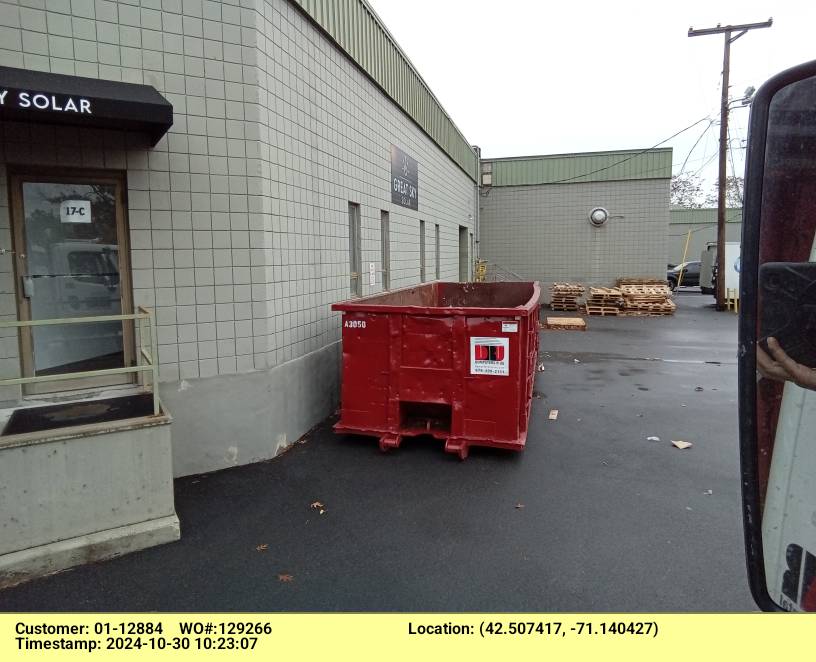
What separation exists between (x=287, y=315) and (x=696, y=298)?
25.7 metres

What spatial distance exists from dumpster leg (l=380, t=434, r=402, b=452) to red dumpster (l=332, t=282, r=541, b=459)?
0.4 inches

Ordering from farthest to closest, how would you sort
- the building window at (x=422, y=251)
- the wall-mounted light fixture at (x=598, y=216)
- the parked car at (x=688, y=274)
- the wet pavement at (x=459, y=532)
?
the parked car at (x=688, y=274) → the wall-mounted light fixture at (x=598, y=216) → the building window at (x=422, y=251) → the wet pavement at (x=459, y=532)

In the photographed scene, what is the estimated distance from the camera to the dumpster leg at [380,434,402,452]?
6.17 m

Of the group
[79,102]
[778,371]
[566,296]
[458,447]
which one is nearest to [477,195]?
[566,296]

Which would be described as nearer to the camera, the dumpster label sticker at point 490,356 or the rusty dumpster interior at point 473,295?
the dumpster label sticker at point 490,356

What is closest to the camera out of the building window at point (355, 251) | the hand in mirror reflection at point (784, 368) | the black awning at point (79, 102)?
the hand in mirror reflection at point (784, 368)

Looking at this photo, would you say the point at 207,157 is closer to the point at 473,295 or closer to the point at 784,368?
the point at 784,368

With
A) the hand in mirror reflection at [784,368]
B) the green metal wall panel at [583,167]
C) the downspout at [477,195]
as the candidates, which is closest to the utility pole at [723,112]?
the green metal wall panel at [583,167]

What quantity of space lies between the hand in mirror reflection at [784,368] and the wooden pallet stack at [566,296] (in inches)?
815

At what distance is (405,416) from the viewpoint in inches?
258

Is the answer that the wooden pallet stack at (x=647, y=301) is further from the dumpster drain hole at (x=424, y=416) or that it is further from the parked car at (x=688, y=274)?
the dumpster drain hole at (x=424, y=416)

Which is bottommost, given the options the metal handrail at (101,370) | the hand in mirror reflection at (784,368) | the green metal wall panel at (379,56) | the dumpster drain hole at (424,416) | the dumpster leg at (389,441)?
the dumpster leg at (389,441)

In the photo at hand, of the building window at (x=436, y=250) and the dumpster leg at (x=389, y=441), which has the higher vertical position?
the building window at (x=436, y=250)

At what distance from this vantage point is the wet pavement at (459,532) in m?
3.51
